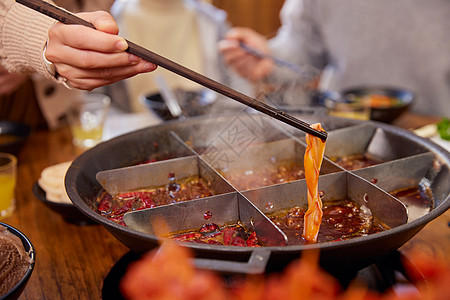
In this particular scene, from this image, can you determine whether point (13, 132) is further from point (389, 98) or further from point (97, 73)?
point (389, 98)

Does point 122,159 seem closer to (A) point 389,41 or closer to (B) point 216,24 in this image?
(A) point 389,41

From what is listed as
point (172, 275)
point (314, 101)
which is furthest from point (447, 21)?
point (172, 275)

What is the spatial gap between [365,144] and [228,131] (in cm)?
61

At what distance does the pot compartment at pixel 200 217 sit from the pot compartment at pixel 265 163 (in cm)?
30

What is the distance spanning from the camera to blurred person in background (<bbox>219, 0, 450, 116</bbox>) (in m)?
3.45

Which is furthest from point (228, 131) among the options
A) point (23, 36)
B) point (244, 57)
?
point (244, 57)

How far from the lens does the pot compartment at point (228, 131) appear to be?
193 centimetres

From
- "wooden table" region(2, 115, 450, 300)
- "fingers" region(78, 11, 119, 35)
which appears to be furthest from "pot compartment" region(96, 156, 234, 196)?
"fingers" region(78, 11, 119, 35)

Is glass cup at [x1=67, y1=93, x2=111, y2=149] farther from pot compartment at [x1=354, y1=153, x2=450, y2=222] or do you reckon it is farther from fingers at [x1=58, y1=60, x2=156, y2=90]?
pot compartment at [x1=354, y1=153, x2=450, y2=222]

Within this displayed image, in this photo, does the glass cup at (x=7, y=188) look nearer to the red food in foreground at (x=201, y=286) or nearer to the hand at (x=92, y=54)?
the hand at (x=92, y=54)

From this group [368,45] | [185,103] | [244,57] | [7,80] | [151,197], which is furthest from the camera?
[368,45]

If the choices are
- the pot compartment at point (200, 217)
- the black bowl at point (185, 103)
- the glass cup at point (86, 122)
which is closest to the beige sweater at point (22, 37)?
the pot compartment at point (200, 217)

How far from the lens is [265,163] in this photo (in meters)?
1.82

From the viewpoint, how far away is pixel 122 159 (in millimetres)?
1817
